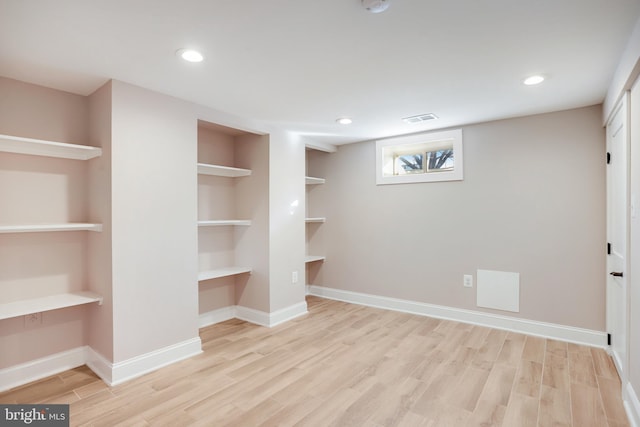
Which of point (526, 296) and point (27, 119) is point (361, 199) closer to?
point (526, 296)

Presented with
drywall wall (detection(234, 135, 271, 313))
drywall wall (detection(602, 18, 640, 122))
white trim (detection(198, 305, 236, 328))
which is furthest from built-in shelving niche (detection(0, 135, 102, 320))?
drywall wall (detection(602, 18, 640, 122))

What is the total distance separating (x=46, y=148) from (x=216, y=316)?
2.43 m

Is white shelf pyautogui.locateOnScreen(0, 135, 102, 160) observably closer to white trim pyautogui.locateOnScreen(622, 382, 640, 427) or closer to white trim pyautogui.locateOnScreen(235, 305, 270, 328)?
white trim pyautogui.locateOnScreen(235, 305, 270, 328)

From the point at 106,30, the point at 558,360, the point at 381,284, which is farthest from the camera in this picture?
the point at 381,284

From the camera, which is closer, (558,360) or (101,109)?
(101,109)

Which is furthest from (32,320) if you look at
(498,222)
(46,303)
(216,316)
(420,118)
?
(498,222)

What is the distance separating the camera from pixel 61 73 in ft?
8.02

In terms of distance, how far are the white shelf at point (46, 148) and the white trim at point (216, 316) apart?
210 cm

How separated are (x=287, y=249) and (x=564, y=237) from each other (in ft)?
9.88

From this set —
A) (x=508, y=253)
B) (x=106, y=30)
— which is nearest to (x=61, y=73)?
(x=106, y=30)

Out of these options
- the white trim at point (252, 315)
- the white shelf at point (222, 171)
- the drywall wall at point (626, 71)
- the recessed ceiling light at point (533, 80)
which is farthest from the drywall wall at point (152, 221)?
the drywall wall at point (626, 71)

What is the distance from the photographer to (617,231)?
2758 mm

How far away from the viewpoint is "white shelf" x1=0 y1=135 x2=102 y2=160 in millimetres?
Result: 2346
